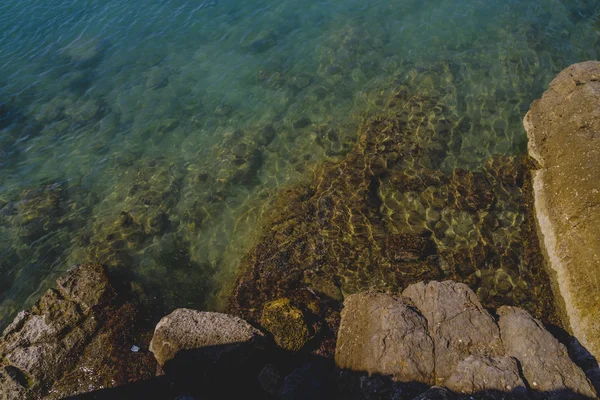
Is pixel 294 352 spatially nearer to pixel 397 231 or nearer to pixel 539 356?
pixel 397 231

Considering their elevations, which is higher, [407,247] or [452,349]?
[452,349]

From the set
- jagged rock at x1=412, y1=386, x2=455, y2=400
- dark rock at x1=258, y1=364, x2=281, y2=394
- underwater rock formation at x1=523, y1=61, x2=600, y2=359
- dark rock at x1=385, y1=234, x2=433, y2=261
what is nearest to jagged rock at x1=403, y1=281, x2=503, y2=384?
jagged rock at x1=412, y1=386, x2=455, y2=400

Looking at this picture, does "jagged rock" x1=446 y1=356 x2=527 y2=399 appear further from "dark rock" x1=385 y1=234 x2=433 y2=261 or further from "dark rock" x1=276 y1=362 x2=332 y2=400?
"dark rock" x1=385 y1=234 x2=433 y2=261

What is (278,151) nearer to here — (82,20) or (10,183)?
(10,183)

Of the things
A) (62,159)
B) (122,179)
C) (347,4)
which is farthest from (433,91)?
(62,159)

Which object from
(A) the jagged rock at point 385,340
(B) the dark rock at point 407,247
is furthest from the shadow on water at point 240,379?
(B) the dark rock at point 407,247

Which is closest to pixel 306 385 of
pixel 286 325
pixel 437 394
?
pixel 286 325
